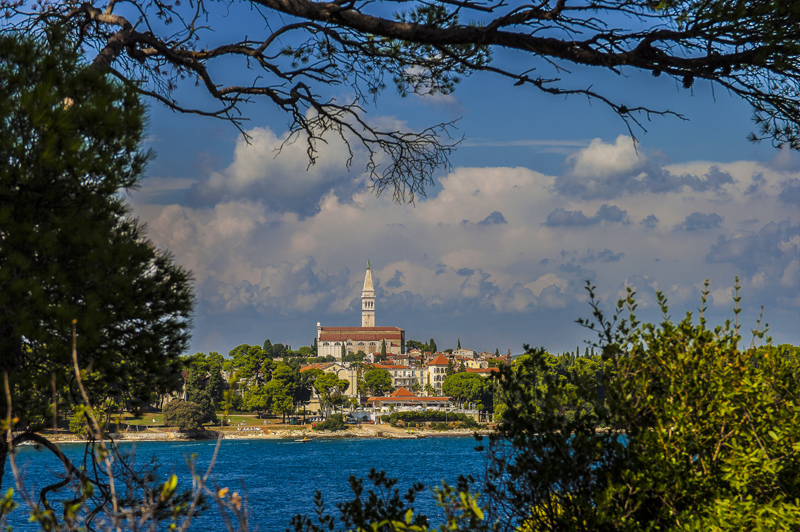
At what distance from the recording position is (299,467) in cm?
5897

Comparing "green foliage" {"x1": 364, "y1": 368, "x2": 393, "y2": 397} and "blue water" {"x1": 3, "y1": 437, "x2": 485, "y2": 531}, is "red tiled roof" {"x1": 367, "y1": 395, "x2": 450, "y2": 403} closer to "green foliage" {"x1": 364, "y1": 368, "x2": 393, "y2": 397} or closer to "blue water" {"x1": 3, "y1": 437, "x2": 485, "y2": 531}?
"green foliage" {"x1": 364, "y1": 368, "x2": 393, "y2": 397}

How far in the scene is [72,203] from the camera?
4.08m

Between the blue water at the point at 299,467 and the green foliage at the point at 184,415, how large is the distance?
1.90 m

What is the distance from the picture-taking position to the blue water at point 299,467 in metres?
38.7

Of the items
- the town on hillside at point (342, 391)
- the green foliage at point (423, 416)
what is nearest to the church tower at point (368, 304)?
the town on hillside at point (342, 391)

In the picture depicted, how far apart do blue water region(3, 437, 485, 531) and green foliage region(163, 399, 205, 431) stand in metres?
1.90

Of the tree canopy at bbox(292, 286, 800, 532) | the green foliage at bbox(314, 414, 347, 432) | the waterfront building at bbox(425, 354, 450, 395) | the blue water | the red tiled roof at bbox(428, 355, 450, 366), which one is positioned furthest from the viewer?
the red tiled roof at bbox(428, 355, 450, 366)

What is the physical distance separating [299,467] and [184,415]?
62.5 feet

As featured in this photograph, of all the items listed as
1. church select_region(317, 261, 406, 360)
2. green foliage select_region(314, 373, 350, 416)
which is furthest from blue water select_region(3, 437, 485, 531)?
church select_region(317, 261, 406, 360)

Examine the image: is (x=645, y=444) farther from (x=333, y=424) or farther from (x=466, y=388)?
(x=466, y=388)

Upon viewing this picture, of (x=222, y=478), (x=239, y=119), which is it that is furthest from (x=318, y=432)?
(x=239, y=119)

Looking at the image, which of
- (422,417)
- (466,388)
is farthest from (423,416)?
(466,388)

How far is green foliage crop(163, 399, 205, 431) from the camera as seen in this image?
236 feet

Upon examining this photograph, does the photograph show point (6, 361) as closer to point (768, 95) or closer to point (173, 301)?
point (173, 301)
